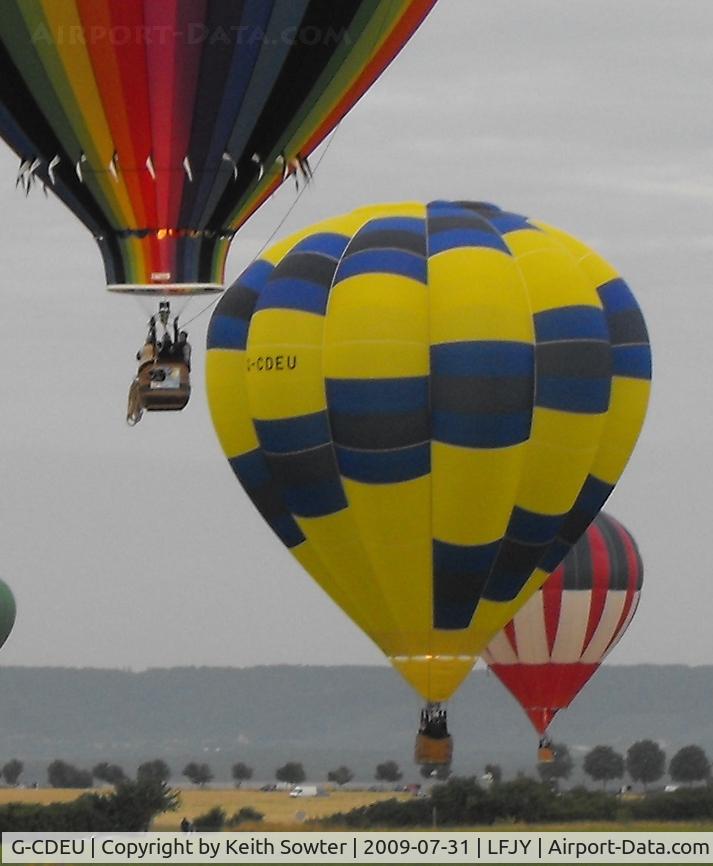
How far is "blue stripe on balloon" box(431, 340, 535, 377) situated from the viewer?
35188 mm

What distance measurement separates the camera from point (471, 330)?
1388 inches

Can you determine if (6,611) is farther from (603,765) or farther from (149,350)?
(603,765)

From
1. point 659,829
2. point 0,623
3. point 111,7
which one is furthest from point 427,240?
point 0,623

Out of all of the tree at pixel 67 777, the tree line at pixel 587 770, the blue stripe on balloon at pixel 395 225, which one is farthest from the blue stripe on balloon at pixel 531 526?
the tree at pixel 67 777

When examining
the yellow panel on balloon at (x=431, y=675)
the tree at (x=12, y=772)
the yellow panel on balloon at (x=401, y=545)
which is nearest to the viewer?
the yellow panel on balloon at (x=401, y=545)

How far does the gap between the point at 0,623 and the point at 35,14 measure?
30.7 meters

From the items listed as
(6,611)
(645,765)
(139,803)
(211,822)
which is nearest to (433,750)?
(139,803)

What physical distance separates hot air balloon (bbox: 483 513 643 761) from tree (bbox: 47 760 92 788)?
158 ft

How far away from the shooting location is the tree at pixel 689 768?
98.1 meters

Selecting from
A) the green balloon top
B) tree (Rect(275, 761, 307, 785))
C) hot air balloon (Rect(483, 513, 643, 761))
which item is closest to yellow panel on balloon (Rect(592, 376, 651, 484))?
hot air balloon (Rect(483, 513, 643, 761))

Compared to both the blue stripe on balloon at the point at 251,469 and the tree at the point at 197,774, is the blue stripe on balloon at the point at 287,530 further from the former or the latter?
the tree at the point at 197,774

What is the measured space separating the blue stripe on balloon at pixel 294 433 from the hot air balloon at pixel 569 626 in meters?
12.8

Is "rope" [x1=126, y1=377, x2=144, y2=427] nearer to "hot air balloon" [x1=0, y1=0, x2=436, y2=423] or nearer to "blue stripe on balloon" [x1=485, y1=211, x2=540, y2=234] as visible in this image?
"hot air balloon" [x1=0, y1=0, x2=436, y2=423]

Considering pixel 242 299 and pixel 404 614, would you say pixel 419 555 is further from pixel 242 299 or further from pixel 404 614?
pixel 242 299
